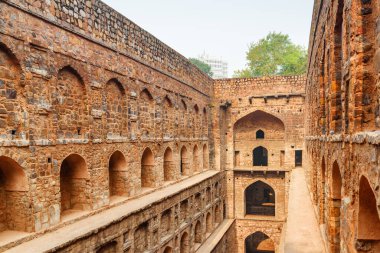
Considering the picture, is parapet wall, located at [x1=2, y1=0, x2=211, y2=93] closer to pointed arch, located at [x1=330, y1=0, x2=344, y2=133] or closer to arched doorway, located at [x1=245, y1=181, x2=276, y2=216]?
pointed arch, located at [x1=330, y1=0, x2=344, y2=133]

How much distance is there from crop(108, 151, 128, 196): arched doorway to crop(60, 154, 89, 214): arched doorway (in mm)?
1662

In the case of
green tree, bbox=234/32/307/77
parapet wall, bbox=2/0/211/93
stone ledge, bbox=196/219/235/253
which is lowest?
stone ledge, bbox=196/219/235/253

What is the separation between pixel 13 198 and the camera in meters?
6.04

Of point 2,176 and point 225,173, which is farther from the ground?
point 2,176

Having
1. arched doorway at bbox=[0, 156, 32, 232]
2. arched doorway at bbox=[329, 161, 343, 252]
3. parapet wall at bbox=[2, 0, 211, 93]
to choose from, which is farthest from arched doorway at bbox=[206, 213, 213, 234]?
arched doorway at bbox=[329, 161, 343, 252]

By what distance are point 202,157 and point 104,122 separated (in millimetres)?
8745

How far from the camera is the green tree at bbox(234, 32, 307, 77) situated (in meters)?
29.1

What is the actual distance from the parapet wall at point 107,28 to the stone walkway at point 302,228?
6.29 meters

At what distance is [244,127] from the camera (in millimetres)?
19188

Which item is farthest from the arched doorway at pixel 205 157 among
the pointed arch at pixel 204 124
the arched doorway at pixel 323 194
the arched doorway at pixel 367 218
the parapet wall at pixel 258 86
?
the arched doorway at pixel 367 218

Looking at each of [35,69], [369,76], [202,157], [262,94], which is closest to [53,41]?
[35,69]

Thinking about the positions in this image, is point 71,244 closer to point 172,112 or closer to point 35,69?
point 35,69

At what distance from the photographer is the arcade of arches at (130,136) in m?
2.96

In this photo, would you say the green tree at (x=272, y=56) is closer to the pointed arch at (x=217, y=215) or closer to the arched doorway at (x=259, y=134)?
the arched doorway at (x=259, y=134)
